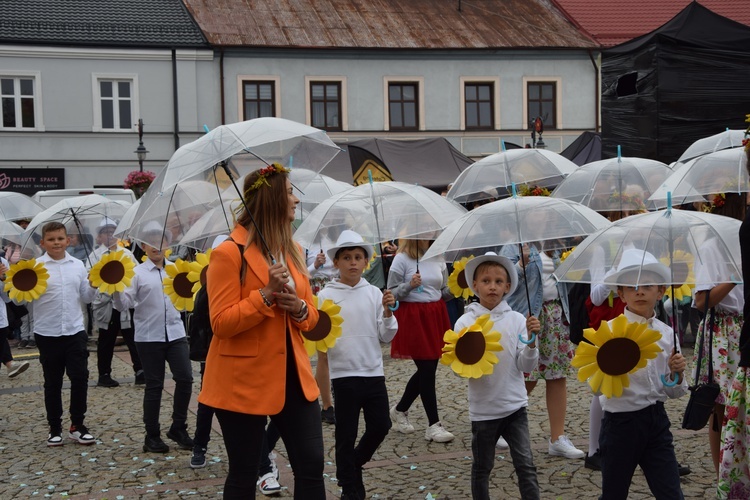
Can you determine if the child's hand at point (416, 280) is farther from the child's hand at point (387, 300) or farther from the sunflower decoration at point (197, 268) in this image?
the sunflower decoration at point (197, 268)

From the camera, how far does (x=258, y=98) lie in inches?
1246

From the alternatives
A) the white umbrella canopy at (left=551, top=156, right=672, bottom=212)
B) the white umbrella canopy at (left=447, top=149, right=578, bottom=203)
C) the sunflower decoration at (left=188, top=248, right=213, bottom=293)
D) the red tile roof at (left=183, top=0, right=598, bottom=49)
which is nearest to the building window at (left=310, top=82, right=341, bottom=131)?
the red tile roof at (left=183, top=0, right=598, bottom=49)

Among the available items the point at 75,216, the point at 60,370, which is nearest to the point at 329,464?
Result: the point at 60,370

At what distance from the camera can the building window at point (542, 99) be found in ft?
109

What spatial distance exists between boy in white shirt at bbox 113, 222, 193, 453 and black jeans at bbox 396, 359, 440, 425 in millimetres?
1747

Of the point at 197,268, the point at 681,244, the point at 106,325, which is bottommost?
the point at 106,325

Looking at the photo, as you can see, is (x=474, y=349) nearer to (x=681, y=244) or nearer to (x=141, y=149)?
(x=681, y=244)

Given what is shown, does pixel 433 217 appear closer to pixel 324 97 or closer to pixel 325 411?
pixel 325 411

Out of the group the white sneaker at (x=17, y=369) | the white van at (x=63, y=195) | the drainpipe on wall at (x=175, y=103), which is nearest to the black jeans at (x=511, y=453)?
the white sneaker at (x=17, y=369)

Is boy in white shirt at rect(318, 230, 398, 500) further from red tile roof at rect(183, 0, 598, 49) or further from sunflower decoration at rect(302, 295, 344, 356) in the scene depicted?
red tile roof at rect(183, 0, 598, 49)

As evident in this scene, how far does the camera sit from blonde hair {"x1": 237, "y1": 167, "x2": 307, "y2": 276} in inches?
181

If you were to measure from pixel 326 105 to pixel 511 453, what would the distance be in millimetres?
27488

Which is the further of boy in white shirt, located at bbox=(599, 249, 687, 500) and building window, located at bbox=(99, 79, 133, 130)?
building window, located at bbox=(99, 79, 133, 130)

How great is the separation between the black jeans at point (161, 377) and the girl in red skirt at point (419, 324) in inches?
64.7
